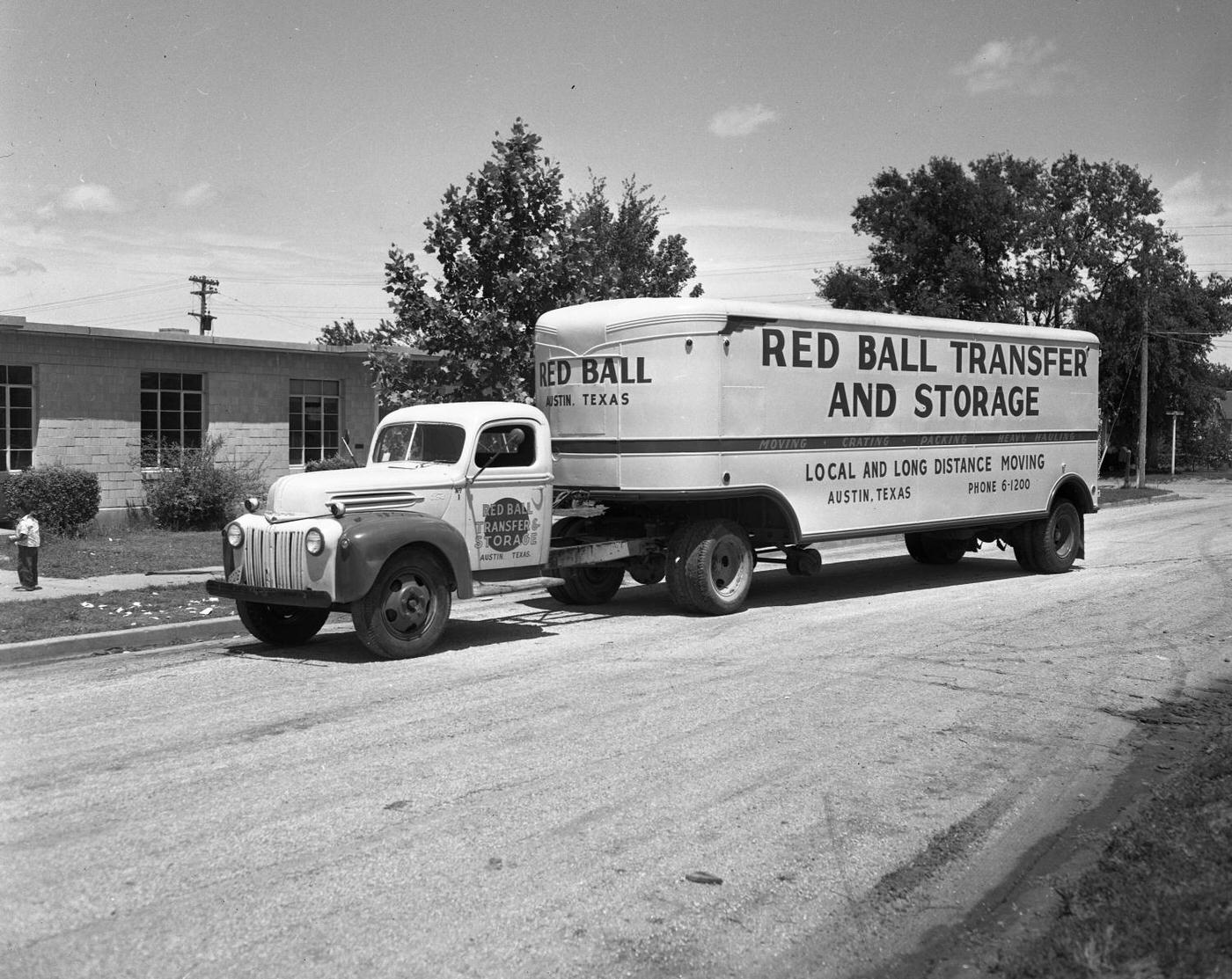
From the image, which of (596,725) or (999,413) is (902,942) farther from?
(999,413)

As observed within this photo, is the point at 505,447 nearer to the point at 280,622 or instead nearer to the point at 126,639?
the point at 280,622

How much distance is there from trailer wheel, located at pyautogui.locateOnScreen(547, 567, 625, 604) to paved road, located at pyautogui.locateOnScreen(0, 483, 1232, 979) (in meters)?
1.83

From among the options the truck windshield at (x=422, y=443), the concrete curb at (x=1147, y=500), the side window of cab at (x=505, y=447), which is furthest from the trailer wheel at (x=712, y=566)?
the concrete curb at (x=1147, y=500)

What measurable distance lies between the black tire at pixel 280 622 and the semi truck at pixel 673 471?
0.02 m

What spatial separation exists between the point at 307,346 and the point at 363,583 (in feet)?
48.5

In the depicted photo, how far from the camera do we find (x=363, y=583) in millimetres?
9383

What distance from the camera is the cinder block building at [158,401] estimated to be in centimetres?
2006

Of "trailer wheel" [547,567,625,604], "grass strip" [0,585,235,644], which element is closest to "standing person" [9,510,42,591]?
"grass strip" [0,585,235,644]

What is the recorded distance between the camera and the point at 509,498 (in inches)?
439

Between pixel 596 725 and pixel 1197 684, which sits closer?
pixel 596 725

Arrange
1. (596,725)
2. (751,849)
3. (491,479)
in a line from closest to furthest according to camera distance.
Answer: (751,849), (596,725), (491,479)

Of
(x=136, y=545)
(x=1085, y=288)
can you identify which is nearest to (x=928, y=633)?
(x=136, y=545)

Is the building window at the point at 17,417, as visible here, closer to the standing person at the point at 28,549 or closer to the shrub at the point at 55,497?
the shrub at the point at 55,497

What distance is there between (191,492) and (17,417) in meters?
2.97
